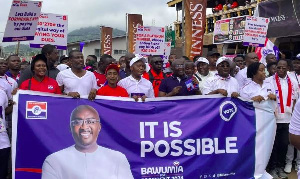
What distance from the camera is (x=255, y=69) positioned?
561cm

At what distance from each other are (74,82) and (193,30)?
16.6 ft

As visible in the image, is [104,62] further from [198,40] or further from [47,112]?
[198,40]

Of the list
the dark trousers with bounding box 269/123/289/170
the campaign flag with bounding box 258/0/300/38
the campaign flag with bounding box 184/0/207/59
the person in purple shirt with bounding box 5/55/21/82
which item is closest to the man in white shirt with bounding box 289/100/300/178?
the dark trousers with bounding box 269/123/289/170

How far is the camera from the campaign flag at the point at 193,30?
9484mm

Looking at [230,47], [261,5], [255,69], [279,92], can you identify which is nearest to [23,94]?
[255,69]

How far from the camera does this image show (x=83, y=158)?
10.0 ft

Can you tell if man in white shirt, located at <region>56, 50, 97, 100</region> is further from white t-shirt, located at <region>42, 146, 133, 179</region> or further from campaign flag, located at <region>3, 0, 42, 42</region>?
campaign flag, located at <region>3, 0, 42, 42</region>

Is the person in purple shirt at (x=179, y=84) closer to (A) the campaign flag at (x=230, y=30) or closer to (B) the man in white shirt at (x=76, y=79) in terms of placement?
(B) the man in white shirt at (x=76, y=79)

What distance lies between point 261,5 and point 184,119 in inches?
412

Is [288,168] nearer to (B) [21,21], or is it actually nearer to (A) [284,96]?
(A) [284,96]

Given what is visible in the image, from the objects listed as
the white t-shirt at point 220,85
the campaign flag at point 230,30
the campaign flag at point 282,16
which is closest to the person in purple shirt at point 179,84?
the white t-shirt at point 220,85

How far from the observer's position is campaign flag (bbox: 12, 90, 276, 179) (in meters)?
4.32

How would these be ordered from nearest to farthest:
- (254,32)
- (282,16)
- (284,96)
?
(284,96) < (254,32) < (282,16)

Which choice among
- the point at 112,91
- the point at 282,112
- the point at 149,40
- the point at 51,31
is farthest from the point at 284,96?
the point at 51,31
